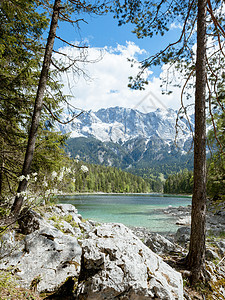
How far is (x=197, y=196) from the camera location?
3758 millimetres

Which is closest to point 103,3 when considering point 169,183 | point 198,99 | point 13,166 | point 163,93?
point 163,93

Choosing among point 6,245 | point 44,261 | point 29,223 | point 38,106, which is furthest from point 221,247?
point 38,106

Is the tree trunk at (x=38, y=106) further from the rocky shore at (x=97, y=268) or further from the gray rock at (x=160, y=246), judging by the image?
the gray rock at (x=160, y=246)

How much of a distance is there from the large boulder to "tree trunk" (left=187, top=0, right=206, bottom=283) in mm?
1121

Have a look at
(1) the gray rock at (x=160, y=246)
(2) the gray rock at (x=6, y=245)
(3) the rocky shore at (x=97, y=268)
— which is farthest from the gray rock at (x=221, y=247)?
(2) the gray rock at (x=6, y=245)

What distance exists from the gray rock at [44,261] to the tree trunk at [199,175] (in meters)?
2.40

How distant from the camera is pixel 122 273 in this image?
2385mm

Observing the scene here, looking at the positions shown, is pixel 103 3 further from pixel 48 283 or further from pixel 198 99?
pixel 48 283

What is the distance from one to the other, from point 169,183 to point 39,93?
350ft

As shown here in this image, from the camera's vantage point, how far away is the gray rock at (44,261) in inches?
113

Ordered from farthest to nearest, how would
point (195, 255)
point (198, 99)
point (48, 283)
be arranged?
point (198, 99)
point (195, 255)
point (48, 283)

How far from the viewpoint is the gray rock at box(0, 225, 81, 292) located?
2.87 m

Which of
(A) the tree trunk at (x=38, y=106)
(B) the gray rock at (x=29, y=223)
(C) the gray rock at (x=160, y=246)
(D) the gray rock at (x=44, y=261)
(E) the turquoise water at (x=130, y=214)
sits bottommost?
(E) the turquoise water at (x=130, y=214)

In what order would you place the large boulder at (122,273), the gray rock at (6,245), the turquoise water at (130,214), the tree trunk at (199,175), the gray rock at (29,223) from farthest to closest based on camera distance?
the turquoise water at (130,214) < the gray rock at (29,223) < the tree trunk at (199,175) < the gray rock at (6,245) < the large boulder at (122,273)
